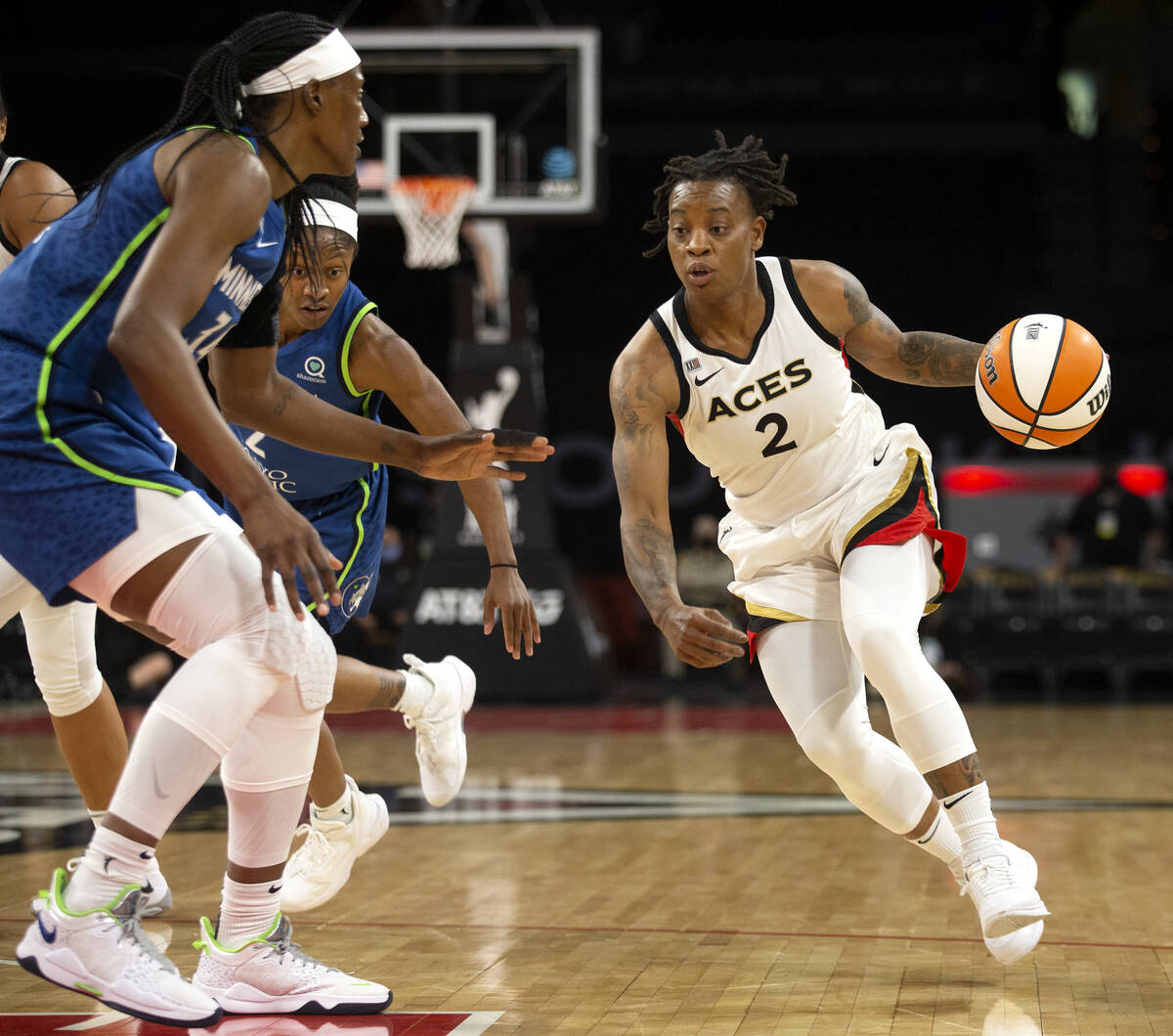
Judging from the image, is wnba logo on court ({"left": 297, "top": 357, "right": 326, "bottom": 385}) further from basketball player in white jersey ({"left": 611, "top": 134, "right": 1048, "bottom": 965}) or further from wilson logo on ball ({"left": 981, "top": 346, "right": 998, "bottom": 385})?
wilson logo on ball ({"left": 981, "top": 346, "right": 998, "bottom": 385})

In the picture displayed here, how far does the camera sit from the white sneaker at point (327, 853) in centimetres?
355

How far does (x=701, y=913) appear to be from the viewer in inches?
151

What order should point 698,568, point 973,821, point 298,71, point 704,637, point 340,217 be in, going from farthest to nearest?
point 698,568 → point 340,217 → point 973,821 → point 704,637 → point 298,71

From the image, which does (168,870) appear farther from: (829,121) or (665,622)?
(829,121)

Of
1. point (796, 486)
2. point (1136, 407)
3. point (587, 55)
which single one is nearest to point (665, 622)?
point (796, 486)

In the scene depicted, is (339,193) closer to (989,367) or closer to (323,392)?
(323,392)

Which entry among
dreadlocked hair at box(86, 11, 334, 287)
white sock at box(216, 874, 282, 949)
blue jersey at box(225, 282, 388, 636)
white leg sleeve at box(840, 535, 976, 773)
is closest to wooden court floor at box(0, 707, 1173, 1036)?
white sock at box(216, 874, 282, 949)

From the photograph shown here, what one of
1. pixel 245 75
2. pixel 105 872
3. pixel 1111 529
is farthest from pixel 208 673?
pixel 1111 529

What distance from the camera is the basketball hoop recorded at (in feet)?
33.5

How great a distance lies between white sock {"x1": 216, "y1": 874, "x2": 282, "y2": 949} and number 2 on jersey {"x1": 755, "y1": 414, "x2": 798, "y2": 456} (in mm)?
1557

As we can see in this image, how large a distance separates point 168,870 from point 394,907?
0.88m

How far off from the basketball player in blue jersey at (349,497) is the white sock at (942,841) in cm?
116

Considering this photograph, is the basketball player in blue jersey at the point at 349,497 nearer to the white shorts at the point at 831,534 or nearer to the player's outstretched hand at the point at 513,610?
the player's outstretched hand at the point at 513,610

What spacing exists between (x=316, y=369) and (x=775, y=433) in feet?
3.85
